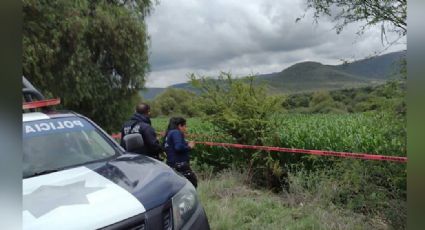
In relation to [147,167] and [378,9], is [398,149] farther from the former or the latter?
[147,167]

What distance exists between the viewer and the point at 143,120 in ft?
19.1

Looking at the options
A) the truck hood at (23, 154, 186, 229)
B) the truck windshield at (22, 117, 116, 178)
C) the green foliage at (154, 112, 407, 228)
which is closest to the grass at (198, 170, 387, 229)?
the green foliage at (154, 112, 407, 228)

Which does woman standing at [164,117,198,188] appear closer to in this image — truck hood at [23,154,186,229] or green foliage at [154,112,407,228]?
green foliage at [154,112,407,228]

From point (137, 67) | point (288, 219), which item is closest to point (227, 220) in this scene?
point (288, 219)

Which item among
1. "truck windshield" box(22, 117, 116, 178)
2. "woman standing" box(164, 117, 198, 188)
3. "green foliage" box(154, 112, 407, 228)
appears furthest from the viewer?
"woman standing" box(164, 117, 198, 188)

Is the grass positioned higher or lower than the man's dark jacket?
lower

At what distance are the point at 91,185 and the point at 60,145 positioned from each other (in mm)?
997

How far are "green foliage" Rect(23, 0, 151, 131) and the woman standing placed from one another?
7.21 m

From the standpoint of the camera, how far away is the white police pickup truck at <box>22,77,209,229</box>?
216 centimetres

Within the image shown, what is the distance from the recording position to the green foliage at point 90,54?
13461mm

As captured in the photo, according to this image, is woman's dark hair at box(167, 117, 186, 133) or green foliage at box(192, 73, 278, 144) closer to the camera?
woman's dark hair at box(167, 117, 186, 133)

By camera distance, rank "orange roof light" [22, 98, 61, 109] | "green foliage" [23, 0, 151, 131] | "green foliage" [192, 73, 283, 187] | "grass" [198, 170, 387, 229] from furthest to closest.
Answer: "green foliage" [23, 0, 151, 131] → "green foliage" [192, 73, 283, 187] → "grass" [198, 170, 387, 229] → "orange roof light" [22, 98, 61, 109]

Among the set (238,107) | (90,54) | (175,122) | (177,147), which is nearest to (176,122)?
(175,122)

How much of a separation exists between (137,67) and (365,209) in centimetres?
1453
